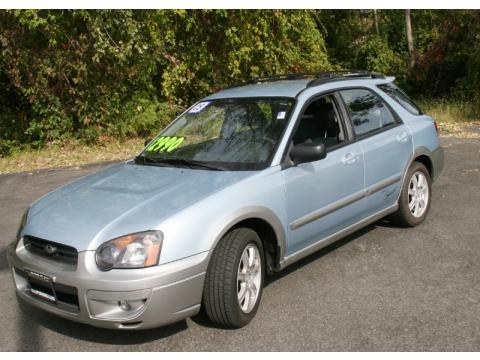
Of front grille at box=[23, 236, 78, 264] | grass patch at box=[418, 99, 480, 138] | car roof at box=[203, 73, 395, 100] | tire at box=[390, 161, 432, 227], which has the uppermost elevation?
car roof at box=[203, 73, 395, 100]

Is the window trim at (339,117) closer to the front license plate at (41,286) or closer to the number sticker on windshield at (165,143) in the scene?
the number sticker on windshield at (165,143)

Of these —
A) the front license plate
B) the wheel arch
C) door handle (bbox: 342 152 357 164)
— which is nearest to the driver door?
door handle (bbox: 342 152 357 164)

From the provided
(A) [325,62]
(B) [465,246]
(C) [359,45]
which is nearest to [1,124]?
(A) [325,62]

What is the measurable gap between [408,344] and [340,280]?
43.4 inches

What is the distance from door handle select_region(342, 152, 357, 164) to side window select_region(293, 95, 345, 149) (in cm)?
15

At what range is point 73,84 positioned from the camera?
14180 millimetres

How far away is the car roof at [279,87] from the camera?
15.8ft

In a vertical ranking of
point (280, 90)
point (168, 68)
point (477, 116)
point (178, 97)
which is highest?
point (280, 90)

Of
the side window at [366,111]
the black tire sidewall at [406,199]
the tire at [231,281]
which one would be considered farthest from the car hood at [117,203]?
the black tire sidewall at [406,199]

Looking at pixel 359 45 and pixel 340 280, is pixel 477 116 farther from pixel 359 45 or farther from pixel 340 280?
pixel 340 280

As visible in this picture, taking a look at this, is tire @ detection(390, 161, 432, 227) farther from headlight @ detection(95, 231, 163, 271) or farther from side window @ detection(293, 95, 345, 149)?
headlight @ detection(95, 231, 163, 271)

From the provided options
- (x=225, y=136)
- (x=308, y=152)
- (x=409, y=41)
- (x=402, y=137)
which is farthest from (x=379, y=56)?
(x=308, y=152)

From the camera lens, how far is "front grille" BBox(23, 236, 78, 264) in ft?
11.2

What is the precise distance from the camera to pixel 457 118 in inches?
608
